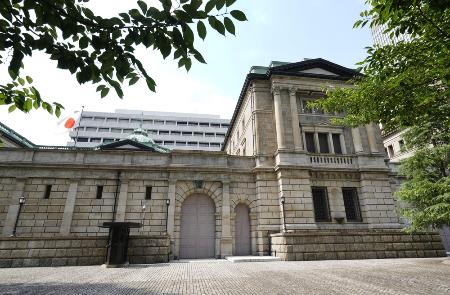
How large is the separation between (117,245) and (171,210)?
19.6 ft

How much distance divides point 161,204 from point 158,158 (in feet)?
11.8

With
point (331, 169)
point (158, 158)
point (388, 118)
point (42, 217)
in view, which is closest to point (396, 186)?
point (331, 169)

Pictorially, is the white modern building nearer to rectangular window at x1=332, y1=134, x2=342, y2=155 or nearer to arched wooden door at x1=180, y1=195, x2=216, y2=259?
rectangular window at x1=332, y1=134, x2=342, y2=155

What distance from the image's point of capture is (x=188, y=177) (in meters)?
20.1

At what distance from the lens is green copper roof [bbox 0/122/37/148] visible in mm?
25458

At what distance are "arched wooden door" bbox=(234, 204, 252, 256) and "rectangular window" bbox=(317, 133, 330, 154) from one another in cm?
857

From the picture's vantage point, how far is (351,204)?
69.5 ft

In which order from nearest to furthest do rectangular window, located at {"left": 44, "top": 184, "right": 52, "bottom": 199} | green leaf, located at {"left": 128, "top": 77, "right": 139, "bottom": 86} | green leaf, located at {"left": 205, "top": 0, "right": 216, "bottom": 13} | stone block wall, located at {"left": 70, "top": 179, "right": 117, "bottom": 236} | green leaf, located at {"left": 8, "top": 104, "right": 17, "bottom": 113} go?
green leaf, located at {"left": 205, "top": 0, "right": 216, "bottom": 13}, green leaf, located at {"left": 128, "top": 77, "right": 139, "bottom": 86}, green leaf, located at {"left": 8, "top": 104, "right": 17, "bottom": 113}, stone block wall, located at {"left": 70, "top": 179, "right": 117, "bottom": 236}, rectangular window, located at {"left": 44, "top": 184, "right": 52, "bottom": 199}

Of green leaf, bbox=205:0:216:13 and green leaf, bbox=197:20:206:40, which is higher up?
green leaf, bbox=205:0:216:13

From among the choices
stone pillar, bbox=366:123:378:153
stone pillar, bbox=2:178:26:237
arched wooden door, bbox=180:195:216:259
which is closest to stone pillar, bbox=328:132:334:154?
stone pillar, bbox=366:123:378:153

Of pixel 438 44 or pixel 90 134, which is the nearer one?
pixel 438 44

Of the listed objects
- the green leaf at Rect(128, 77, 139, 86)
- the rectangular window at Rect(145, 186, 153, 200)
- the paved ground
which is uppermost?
the rectangular window at Rect(145, 186, 153, 200)

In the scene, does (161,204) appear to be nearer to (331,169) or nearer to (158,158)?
(158,158)

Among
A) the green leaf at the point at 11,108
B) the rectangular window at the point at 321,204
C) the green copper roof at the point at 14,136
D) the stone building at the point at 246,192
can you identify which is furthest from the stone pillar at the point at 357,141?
the green copper roof at the point at 14,136
